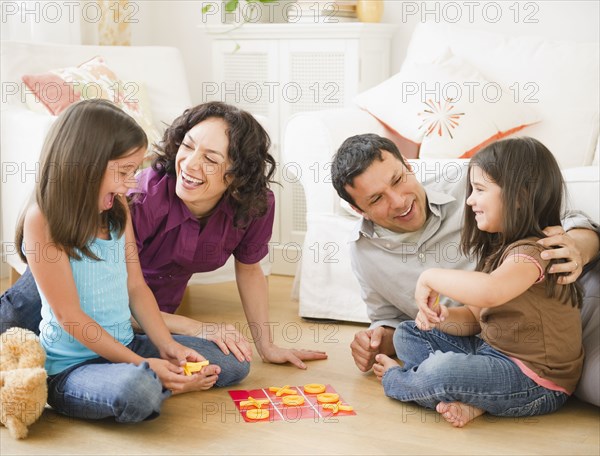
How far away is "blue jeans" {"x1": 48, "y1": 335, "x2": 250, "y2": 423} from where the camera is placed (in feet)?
6.10

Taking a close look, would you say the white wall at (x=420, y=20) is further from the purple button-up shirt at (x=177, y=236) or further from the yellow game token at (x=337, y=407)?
the yellow game token at (x=337, y=407)

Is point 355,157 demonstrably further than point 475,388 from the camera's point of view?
Yes

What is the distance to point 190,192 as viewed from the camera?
2143 millimetres

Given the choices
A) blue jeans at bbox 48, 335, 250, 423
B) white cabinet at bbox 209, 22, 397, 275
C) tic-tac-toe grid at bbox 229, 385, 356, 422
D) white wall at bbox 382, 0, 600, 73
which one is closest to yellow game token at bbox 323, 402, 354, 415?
tic-tac-toe grid at bbox 229, 385, 356, 422

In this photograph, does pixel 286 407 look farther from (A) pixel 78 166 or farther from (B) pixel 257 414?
(A) pixel 78 166

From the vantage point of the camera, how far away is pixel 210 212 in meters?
2.27

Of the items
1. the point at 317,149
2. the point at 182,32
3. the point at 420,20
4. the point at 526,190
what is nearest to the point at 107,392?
the point at 526,190

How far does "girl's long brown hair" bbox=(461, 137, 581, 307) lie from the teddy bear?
38.6 inches

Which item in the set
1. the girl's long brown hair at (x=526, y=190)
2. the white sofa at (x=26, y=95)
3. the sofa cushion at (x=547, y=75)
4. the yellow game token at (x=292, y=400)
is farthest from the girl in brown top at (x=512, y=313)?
the white sofa at (x=26, y=95)

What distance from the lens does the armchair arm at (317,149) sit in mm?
2795

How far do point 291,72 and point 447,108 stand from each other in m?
0.78

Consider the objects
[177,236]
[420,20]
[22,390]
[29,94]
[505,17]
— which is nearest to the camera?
[22,390]

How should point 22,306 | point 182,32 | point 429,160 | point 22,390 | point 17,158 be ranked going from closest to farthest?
point 22,390
point 22,306
point 429,160
point 17,158
point 182,32

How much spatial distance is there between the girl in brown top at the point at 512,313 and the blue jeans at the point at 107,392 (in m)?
0.58
